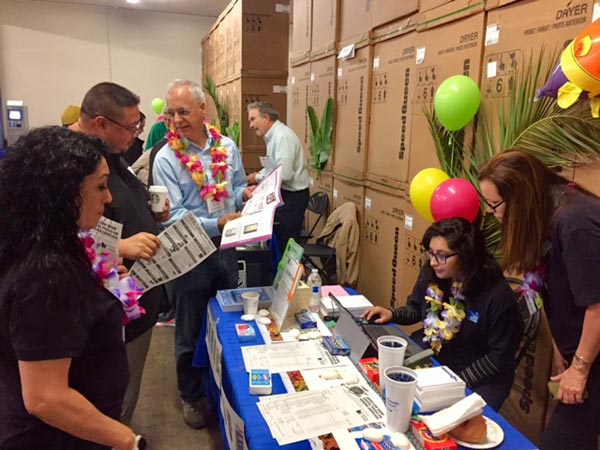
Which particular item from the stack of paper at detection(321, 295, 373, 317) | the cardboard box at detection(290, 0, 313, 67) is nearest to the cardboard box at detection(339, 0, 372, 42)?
the cardboard box at detection(290, 0, 313, 67)

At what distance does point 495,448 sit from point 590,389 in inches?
19.4

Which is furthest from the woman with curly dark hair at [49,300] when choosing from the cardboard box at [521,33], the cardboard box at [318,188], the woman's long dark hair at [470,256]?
the cardboard box at [318,188]

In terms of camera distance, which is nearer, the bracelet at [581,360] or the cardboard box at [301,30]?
the bracelet at [581,360]

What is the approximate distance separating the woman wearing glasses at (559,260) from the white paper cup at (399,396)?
56 centimetres

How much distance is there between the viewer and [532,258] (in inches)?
57.0

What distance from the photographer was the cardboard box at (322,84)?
3.80 meters

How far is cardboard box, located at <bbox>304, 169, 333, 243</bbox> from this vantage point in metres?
4.11

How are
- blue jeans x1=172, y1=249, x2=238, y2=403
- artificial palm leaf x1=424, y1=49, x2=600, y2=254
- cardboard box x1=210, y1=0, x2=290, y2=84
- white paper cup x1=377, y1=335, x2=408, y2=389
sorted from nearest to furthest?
white paper cup x1=377, y1=335, x2=408, y2=389
artificial palm leaf x1=424, y1=49, x2=600, y2=254
blue jeans x1=172, y1=249, x2=238, y2=403
cardboard box x1=210, y1=0, x2=290, y2=84

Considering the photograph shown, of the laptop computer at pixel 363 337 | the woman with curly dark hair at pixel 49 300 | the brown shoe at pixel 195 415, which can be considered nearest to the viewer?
the woman with curly dark hair at pixel 49 300

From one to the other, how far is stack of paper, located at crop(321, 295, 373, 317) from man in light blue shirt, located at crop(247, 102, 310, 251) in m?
1.98

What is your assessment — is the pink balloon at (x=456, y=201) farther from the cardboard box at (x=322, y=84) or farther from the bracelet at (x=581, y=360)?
the cardboard box at (x=322, y=84)

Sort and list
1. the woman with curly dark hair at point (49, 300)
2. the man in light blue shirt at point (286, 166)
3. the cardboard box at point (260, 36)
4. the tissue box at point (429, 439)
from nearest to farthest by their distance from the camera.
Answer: the woman with curly dark hair at point (49, 300)
the tissue box at point (429, 439)
the man in light blue shirt at point (286, 166)
the cardboard box at point (260, 36)

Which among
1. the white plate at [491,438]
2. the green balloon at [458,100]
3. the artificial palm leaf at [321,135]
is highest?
the green balloon at [458,100]

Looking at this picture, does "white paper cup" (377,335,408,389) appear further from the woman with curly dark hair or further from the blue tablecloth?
the woman with curly dark hair
